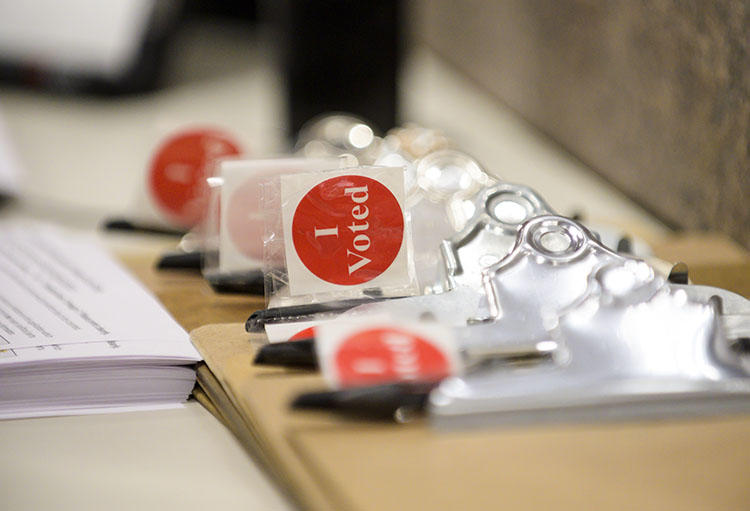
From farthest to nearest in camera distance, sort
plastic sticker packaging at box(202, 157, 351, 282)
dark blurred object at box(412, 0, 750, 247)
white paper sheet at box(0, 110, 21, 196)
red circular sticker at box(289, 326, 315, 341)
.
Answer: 1. white paper sheet at box(0, 110, 21, 196)
2. dark blurred object at box(412, 0, 750, 247)
3. plastic sticker packaging at box(202, 157, 351, 282)
4. red circular sticker at box(289, 326, 315, 341)

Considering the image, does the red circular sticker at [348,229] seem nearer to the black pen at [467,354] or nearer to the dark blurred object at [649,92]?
the black pen at [467,354]

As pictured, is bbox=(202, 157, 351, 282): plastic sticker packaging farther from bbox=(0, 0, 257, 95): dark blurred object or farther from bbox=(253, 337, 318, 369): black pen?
bbox=(0, 0, 257, 95): dark blurred object

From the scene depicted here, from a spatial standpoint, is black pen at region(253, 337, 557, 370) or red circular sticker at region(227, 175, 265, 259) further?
red circular sticker at region(227, 175, 265, 259)

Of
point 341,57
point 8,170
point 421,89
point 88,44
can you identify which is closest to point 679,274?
point 341,57

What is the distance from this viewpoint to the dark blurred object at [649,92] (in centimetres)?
76

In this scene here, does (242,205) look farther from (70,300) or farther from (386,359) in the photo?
(386,359)

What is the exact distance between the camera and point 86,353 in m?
0.52

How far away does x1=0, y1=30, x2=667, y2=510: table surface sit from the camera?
0.46m

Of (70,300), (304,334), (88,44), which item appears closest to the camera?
(304,334)

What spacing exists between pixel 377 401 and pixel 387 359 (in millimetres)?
22

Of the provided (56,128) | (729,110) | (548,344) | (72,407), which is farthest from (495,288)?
(56,128)

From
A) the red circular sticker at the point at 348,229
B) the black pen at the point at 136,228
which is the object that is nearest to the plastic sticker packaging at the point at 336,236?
the red circular sticker at the point at 348,229

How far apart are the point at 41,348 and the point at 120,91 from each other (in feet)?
3.11

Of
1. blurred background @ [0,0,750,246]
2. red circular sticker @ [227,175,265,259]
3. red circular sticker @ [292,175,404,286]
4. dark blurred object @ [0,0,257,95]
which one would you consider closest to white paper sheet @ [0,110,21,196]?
blurred background @ [0,0,750,246]
